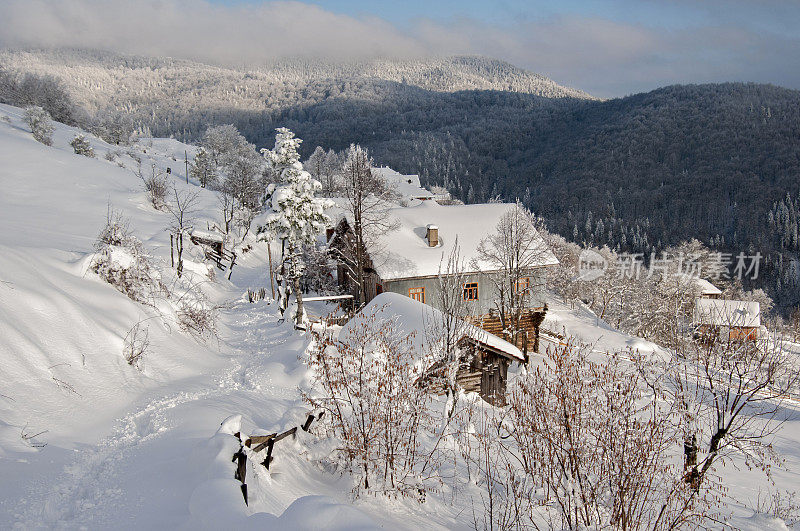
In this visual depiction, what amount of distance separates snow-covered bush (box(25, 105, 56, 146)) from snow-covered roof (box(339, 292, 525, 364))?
4515cm

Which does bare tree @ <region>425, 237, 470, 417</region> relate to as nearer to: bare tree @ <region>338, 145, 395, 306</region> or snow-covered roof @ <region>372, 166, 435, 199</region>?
bare tree @ <region>338, 145, 395, 306</region>

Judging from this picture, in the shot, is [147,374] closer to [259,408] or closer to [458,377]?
[259,408]

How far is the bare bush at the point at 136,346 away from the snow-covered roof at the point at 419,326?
4577 millimetres

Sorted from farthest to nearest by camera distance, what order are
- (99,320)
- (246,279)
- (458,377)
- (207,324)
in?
(246,279) → (458,377) → (207,324) → (99,320)

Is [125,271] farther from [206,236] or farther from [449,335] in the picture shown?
[206,236]

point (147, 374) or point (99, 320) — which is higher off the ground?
point (99, 320)

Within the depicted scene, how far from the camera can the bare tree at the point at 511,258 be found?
23875 mm

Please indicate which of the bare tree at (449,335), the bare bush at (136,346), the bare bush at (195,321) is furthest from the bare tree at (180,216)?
the bare tree at (449,335)

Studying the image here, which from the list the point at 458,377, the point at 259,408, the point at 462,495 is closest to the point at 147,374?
the point at 259,408

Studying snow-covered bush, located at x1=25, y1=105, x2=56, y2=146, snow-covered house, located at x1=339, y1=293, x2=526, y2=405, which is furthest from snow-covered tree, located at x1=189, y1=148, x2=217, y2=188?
snow-covered house, located at x1=339, y1=293, x2=526, y2=405

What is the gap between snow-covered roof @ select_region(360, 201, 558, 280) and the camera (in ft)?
81.9

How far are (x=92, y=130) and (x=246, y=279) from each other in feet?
181

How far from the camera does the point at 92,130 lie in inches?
2707

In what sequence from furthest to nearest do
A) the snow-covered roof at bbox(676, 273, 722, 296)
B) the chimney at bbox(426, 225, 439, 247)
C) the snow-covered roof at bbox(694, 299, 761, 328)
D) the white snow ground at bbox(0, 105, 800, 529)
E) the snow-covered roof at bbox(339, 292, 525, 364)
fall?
the snow-covered roof at bbox(676, 273, 722, 296) < the chimney at bbox(426, 225, 439, 247) < the snow-covered roof at bbox(694, 299, 761, 328) < the snow-covered roof at bbox(339, 292, 525, 364) < the white snow ground at bbox(0, 105, 800, 529)
